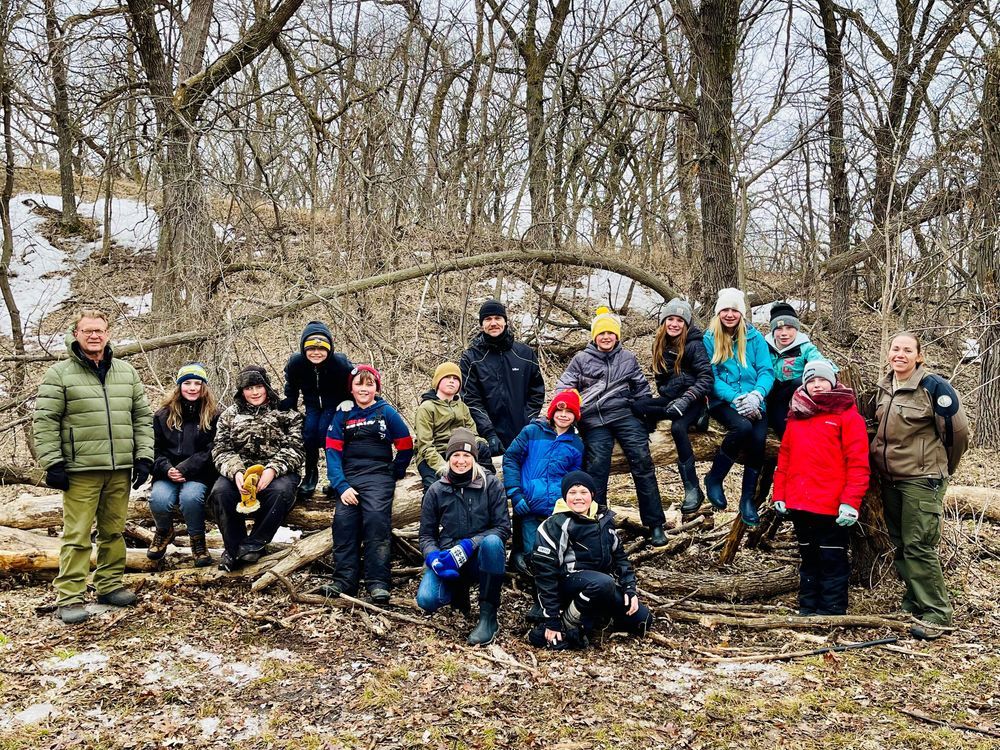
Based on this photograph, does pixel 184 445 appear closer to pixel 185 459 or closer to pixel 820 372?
pixel 185 459

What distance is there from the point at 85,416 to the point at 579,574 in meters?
3.52

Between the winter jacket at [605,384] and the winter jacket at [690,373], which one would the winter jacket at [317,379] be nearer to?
the winter jacket at [605,384]

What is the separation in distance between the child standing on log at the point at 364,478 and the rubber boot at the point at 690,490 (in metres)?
2.12

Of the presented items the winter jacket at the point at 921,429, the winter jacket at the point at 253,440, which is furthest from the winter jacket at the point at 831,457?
the winter jacket at the point at 253,440

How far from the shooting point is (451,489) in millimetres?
5242

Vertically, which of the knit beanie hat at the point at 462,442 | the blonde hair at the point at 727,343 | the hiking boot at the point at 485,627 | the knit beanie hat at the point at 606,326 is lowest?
the hiking boot at the point at 485,627

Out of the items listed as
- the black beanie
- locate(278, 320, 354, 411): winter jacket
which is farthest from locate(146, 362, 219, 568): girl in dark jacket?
the black beanie

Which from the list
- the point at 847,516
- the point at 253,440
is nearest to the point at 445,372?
the point at 253,440

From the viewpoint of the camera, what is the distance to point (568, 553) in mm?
5020

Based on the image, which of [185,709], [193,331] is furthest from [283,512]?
[193,331]

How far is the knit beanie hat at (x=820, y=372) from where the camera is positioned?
16.8 ft

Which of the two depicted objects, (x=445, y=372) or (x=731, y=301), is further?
(x=731, y=301)

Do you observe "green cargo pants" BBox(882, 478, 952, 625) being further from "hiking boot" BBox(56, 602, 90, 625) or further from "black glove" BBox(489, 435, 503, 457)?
"hiking boot" BBox(56, 602, 90, 625)

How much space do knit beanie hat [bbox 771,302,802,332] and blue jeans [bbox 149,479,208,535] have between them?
4513 mm
